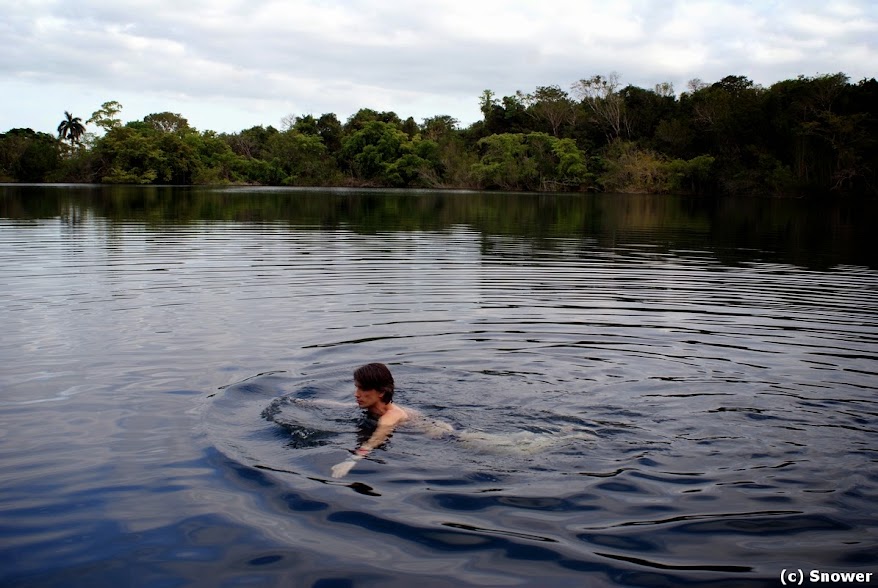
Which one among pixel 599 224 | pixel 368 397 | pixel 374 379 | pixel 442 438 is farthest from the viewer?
pixel 599 224

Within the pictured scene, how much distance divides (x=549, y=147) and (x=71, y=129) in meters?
73.1

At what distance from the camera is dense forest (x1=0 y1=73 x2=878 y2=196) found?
6350cm

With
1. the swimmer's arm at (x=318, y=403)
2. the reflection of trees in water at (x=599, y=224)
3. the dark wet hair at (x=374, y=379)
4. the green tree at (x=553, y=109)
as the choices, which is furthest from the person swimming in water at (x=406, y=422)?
the green tree at (x=553, y=109)

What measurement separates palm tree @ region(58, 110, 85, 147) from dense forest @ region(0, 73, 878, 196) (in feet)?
0.61

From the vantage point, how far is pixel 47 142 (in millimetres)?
100688

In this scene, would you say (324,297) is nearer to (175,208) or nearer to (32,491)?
(32,491)

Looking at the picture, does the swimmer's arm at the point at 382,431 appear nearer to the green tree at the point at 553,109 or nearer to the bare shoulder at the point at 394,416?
the bare shoulder at the point at 394,416

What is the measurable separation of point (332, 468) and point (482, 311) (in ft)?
22.0

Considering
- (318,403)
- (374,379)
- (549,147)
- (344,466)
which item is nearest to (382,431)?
(374,379)

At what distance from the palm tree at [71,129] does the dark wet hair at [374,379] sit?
118 m

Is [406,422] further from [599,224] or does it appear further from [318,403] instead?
[599,224]

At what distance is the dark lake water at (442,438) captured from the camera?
4.66m

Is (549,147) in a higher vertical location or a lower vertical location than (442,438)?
higher

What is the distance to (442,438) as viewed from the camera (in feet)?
21.6
